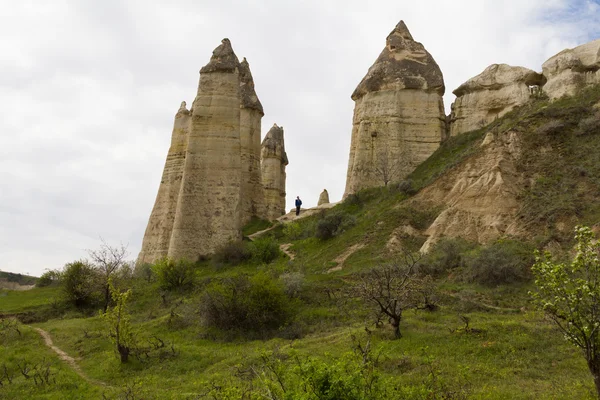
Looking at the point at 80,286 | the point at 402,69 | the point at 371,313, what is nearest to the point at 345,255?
the point at 371,313

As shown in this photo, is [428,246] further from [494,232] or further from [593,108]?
[593,108]

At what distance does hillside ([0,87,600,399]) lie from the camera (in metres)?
8.63

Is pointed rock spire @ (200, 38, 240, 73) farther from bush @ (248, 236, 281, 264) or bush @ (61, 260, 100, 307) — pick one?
bush @ (61, 260, 100, 307)

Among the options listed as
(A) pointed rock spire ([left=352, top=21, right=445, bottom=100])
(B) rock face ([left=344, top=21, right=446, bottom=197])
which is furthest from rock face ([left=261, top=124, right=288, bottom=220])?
(A) pointed rock spire ([left=352, top=21, right=445, bottom=100])

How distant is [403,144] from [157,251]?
50.2ft

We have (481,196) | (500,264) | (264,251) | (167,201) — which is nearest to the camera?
(500,264)

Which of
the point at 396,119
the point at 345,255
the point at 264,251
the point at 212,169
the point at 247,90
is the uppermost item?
the point at 247,90

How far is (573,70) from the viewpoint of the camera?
81.7ft

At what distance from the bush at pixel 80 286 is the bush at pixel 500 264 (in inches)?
649

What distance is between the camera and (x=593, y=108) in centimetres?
2181

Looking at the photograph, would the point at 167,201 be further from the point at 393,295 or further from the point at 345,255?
the point at 393,295

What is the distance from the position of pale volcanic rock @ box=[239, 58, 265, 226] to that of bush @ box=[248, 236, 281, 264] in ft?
20.5

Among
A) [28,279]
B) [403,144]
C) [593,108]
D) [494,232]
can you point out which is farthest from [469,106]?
[28,279]

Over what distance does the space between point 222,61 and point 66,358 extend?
18.7m
